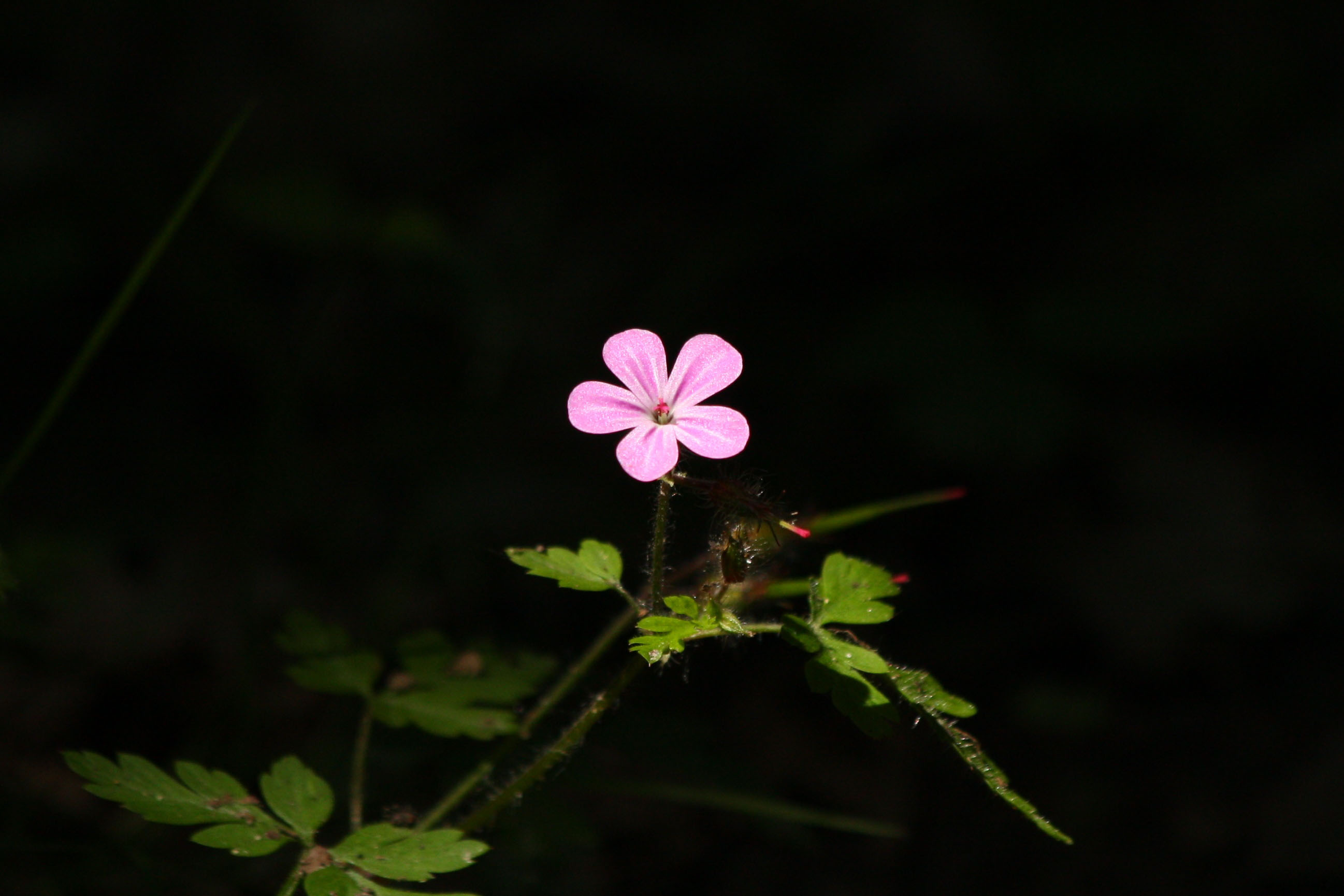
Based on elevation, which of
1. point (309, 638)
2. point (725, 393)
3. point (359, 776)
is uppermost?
point (725, 393)

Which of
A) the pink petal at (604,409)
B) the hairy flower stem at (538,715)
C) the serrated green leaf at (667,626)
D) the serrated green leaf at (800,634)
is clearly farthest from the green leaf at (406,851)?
the pink petal at (604,409)

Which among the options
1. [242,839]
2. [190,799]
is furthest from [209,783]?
[242,839]

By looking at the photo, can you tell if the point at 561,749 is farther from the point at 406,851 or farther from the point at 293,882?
the point at 293,882

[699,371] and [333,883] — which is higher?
[699,371]

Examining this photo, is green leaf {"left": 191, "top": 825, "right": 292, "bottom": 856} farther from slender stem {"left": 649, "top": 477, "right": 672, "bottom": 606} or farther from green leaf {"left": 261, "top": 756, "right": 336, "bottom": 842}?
slender stem {"left": 649, "top": 477, "right": 672, "bottom": 606}

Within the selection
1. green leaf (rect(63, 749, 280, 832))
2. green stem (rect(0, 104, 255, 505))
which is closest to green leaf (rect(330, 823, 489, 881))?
green leaf (rect(63, 749, 280, 832))

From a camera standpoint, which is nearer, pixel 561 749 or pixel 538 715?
pixel 561 749
